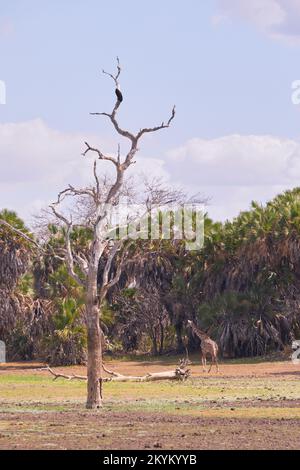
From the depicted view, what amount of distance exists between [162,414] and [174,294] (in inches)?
1237

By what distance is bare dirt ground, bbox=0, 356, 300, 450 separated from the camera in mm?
22031

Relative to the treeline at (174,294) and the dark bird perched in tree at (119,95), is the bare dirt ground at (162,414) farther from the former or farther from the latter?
the dark bird perched in tree at (119,95)

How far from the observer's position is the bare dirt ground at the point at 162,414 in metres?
22.0

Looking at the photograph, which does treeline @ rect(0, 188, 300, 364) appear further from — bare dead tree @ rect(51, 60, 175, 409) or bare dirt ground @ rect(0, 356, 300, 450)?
bare dead tree @ rect(51, 60, 175, 409)

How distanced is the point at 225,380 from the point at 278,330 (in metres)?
12.7

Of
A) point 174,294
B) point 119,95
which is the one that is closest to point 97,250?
point 119,95

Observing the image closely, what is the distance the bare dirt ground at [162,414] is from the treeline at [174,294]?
6989 mm

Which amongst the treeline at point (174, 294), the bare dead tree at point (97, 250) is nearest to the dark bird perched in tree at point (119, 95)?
the bare dead tree at point (97, 250)

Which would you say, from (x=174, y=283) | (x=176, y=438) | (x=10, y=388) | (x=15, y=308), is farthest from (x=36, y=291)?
(x=176, y=438)

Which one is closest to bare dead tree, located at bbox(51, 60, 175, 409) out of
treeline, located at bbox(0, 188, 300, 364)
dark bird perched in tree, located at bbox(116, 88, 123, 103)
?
dark bird perched in tree, located at bbox(116, 88, 123, 103)

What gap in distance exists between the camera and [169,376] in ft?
136

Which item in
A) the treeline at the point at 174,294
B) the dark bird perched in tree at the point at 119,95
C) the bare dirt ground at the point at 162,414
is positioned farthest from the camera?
the treeline at the point at 174,294

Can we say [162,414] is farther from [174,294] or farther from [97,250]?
[174,294]
